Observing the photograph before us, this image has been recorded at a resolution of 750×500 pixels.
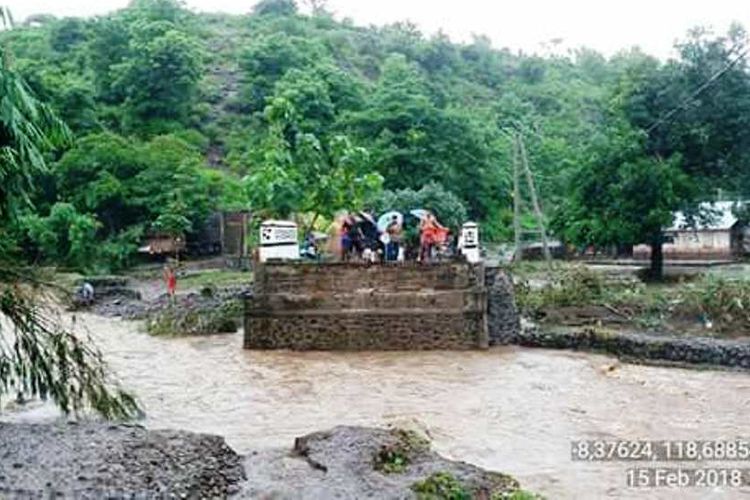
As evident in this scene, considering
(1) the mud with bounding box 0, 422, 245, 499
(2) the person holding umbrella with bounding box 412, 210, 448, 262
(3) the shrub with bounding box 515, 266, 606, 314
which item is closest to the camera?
(1) the mud with bounding box 0, 422, 245, 499

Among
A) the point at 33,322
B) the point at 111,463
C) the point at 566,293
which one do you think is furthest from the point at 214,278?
the point at 111,463

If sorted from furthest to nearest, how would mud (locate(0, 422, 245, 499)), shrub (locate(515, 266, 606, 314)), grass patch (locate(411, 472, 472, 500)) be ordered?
shrub (locate(515, 266, 606, 314)) < grass patch (locate(411, 472, 472, 500)) < mud (locate(0, 422, 245, 499))

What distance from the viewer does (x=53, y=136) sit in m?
8.61

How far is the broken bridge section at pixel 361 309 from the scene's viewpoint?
18.8 metres

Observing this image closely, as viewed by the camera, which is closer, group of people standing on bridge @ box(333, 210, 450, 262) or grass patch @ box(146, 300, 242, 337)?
group of people standing on bridge @ box(333, 210, 450, 262)

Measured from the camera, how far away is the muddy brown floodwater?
34.8 ft

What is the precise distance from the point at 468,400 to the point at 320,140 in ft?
98.1

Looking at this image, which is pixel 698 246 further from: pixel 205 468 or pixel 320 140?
pixel 205 468

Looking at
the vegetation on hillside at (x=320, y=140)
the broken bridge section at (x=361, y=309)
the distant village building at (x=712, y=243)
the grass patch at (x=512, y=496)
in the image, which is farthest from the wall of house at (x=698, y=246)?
the grass patch at (x=512, y=496)

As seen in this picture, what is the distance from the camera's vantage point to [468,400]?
14.0 metres

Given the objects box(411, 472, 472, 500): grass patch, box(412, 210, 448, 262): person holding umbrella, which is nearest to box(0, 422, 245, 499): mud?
box(411, 472, 472, 500): grass patch

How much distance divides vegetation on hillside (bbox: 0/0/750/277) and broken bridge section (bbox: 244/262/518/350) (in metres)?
5.74

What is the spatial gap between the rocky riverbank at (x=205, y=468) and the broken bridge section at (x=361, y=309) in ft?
33.9

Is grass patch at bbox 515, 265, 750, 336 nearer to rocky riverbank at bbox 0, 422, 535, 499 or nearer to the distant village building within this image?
rocky riverbank at bbox 0, 422, 535, 499
